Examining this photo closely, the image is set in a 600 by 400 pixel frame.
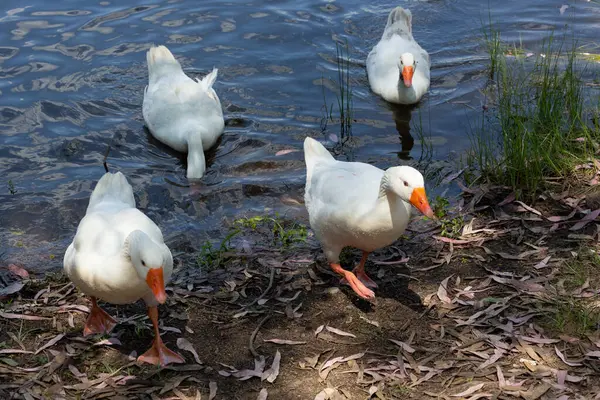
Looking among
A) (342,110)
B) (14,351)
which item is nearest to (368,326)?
(14,351)

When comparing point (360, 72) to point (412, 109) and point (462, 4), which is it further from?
point (462, 4)

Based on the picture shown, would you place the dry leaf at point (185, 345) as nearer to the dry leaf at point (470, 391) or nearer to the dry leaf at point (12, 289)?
the dry leaf at point (12, 289)

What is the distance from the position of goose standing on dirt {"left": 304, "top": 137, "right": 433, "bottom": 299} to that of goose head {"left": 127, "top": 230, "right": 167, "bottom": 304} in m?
1.26

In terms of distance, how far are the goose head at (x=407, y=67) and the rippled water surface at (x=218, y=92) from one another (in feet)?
1.36

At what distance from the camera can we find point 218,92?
8.81 m

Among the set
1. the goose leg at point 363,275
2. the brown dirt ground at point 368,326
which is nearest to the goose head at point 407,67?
the brown dirt ground at point 368,326

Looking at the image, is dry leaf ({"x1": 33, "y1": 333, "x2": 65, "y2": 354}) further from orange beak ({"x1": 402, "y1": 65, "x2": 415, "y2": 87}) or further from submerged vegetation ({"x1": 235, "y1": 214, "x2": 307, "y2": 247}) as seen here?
orange beak ({"x1": 402, "y1": 65, "x2": 415, "y2": 87})

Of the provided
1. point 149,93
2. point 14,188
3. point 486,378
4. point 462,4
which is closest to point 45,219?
point 14,188

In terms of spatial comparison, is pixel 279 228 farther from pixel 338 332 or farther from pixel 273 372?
pixel 273 372

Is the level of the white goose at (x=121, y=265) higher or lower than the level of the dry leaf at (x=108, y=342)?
higher

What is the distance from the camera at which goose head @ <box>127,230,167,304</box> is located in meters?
4.00

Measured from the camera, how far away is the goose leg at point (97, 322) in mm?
4605

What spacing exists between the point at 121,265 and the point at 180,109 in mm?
3981

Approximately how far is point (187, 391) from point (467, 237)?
2.39m
